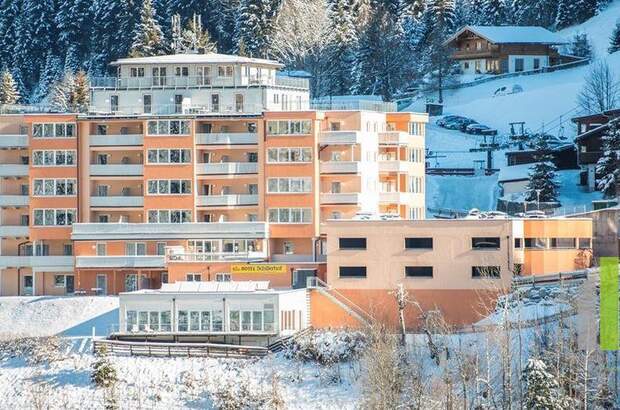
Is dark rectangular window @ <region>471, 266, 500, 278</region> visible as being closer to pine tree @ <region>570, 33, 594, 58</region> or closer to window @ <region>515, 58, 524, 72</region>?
window @ <region>515, 58, 524, 72</region>

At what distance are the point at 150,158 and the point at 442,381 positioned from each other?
24.9 meters

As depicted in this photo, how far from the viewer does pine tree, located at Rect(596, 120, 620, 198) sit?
335 feet

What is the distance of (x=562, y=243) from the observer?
87.2 metres

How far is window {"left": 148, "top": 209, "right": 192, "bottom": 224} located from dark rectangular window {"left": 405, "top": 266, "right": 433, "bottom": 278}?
11864mm

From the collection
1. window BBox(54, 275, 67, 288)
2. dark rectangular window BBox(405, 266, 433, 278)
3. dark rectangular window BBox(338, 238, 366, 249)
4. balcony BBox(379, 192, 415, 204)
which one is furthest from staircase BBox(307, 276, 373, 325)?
window BBox(54, 275, 67, 288)

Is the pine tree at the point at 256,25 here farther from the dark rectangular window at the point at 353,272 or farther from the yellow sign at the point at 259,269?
the dark rectangular window at the point at 353,272

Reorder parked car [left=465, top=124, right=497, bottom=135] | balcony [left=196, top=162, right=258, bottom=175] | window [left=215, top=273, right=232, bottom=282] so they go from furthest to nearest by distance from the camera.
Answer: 1. parked car [left=465, top=124, right=497, bottom=135]
2. balcony [left=196, top=162, right=258, bottom=175]
3. window [left=215, top=273, right=232, bottom=282]

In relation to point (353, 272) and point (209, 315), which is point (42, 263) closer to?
point (209, 315)

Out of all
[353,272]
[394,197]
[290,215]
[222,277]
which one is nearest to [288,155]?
[290,215]

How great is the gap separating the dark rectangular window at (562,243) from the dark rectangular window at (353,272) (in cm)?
748

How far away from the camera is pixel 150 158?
94.9 metres

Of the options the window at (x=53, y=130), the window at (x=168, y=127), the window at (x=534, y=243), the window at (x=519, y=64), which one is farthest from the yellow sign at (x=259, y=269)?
the window at (x=519, y=64)

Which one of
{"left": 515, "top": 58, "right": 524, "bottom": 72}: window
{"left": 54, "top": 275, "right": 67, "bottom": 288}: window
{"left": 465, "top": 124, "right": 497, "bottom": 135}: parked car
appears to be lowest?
{"left": 54, "top": 275, "right": 67, "bottom": 288}: window

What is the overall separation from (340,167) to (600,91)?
102 feet
